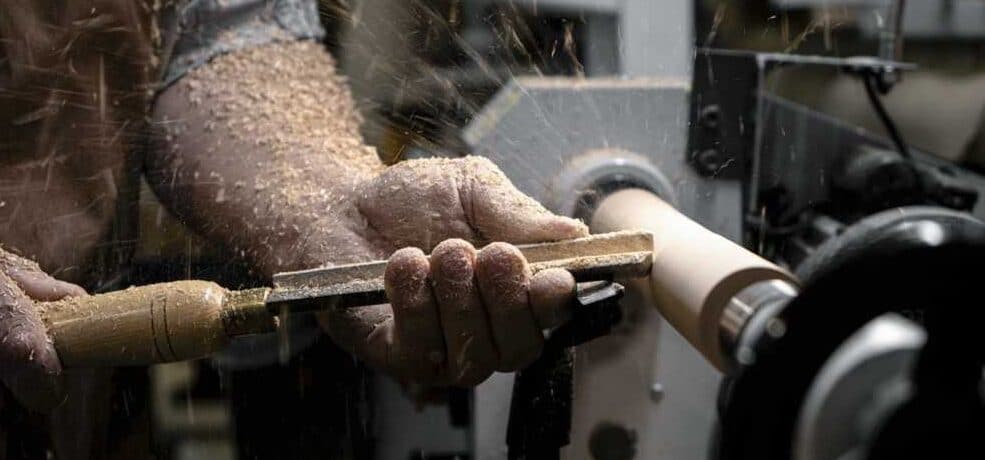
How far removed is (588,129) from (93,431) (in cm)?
53

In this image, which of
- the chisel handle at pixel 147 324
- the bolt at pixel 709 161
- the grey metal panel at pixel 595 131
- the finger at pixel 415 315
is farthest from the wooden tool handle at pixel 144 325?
the bolt at pixel 709 161

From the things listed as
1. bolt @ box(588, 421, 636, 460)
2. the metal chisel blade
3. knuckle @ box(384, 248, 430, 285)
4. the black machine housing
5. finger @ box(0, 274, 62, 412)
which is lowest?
bolt @ box(588, 421, 636, 460)

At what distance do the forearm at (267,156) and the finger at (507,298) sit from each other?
0.17 m

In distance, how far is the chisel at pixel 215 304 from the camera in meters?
0.53

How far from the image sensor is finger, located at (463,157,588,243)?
560 mm

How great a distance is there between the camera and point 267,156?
2.68ft

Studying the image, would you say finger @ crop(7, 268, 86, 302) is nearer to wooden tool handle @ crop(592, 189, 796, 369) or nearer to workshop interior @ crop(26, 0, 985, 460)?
workshop interior @ crop(26, 0, 985, 460)

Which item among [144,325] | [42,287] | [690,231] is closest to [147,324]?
[144,325]

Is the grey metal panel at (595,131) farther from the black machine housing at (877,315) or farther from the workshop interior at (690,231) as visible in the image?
the black machine housing at (877,315)

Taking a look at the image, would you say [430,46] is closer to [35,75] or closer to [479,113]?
[479,113]

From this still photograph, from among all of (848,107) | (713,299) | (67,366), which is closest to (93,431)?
(67,366)

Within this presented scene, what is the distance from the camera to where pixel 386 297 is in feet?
1.75

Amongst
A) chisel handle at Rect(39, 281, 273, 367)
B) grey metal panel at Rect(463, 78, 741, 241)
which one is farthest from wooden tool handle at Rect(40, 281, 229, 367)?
grey metal panel at Rect(463, 78, 741, 241)

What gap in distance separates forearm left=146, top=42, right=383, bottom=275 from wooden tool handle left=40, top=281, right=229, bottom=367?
16cm
